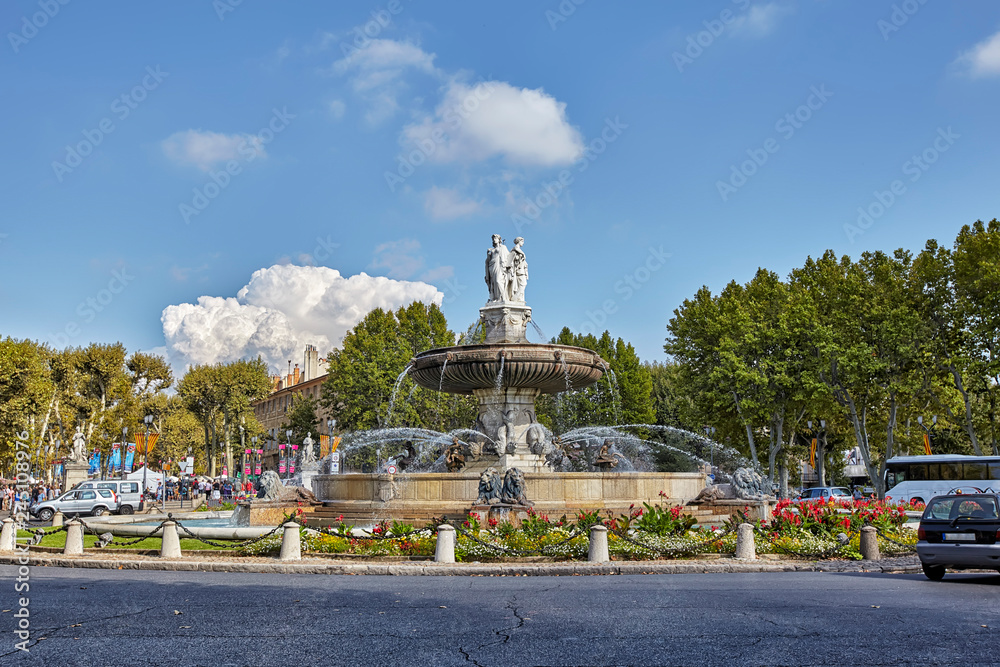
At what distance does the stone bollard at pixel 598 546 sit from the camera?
42.4ft

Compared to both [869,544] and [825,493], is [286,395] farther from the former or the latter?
[869,544]

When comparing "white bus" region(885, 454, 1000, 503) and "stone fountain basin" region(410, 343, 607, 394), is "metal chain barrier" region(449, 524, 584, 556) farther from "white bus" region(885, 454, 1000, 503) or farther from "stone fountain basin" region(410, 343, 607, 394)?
"white bus" region(885, 454, 1000, 503)

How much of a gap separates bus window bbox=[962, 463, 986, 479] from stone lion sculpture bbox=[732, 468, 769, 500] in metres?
15.4

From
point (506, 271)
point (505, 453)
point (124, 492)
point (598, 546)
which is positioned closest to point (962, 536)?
point (598, 546)

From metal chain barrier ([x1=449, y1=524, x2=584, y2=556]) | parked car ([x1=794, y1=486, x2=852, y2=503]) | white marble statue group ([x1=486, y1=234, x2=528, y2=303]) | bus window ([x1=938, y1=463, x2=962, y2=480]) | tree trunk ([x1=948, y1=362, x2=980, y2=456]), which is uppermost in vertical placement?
white marble statue group ([x1=486, y1=234, x2=528, y2=303])

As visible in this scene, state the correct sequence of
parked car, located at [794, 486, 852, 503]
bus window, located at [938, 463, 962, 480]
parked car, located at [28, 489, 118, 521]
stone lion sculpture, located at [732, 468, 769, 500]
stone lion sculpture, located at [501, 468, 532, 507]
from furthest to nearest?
parked car, located at [794, 486, 852, 503]
bus window, located at [938, 463, 962, 480]
parked car, located at [28, 489, 118, 521]
stone lion sculpture, located at [732, 468, 769, 500]
stone lion sculpture, located at [501, 468, 532, 507]

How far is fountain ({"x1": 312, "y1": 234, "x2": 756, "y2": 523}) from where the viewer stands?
18.4 meters

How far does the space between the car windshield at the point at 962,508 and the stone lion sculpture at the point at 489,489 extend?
7.84m

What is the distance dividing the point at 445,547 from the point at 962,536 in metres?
7.62

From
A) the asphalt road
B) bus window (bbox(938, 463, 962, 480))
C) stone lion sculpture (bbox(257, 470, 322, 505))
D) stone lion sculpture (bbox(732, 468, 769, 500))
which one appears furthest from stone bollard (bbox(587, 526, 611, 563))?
bus window (bbox(938, 463, 962, 480))

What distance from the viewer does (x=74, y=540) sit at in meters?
14.2

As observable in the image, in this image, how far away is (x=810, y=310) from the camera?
3659 centimetres

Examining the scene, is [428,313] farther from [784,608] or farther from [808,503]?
[784,608]

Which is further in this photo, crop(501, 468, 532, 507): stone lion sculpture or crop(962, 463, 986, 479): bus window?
crop(962, 463, 986, 479): bus window
